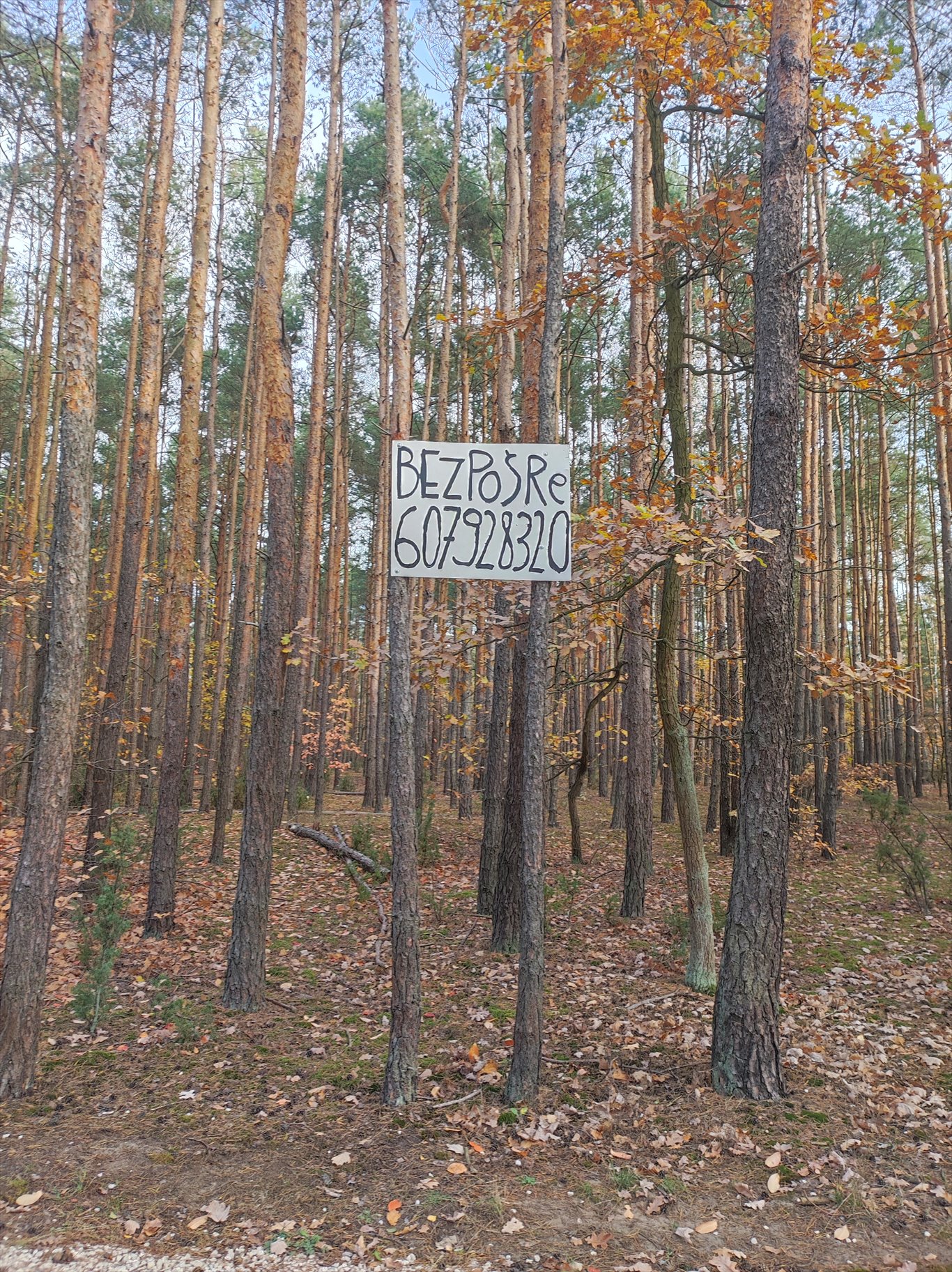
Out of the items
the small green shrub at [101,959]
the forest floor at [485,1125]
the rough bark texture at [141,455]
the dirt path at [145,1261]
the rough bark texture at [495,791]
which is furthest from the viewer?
the rough bark texture at [141,455]

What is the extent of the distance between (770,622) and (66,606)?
13.3ft

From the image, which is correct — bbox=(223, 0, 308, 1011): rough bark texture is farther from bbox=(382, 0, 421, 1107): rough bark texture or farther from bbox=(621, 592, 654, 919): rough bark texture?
bbox=(621, 592, 654, 919): rough bark texture

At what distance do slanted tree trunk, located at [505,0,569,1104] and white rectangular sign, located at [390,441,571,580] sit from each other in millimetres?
193

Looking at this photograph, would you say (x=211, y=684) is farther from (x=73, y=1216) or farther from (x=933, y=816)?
(x=73, y=1216)

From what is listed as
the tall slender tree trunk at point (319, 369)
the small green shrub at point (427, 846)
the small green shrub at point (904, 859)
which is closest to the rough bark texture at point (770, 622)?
the small green shrub at point (904, 859)

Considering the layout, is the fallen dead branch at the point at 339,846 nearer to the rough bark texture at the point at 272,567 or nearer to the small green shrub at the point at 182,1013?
the small green shrub at the point at 182,1013

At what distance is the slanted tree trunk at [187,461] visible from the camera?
7.34 metres

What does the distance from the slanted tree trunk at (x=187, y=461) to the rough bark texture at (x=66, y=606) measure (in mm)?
2972

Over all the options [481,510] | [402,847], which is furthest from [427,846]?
[481,510]

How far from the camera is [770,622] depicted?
4.32m

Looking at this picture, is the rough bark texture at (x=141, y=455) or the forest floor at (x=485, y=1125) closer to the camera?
the forest floor at (x=485, y=1125)

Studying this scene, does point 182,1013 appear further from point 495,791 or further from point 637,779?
point 637,779

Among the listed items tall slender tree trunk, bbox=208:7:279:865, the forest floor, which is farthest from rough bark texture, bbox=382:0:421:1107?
tall slender tree trunk, bbox=208:7:279:865

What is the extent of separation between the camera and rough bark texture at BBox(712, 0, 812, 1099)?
13.4 ft
